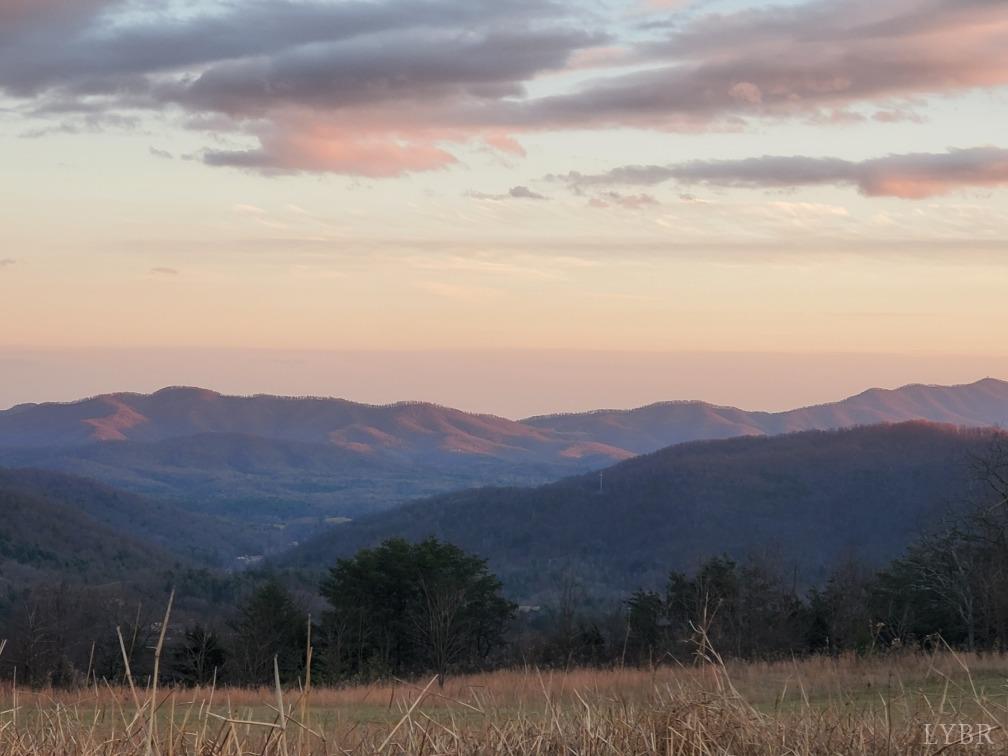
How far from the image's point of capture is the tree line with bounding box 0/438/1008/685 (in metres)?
33.2

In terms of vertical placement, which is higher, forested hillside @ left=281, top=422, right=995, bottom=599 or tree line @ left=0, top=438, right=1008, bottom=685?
tree line @ left=0, top=438, right=1008, bottom=685

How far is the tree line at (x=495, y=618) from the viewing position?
3319 centimetres

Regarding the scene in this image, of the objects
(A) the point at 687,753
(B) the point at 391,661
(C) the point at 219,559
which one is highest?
(A) the point at 687,753

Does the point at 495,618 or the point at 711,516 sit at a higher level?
the point at 495,618

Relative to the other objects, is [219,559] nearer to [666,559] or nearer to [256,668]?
[666,559]

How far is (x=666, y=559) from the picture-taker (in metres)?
150

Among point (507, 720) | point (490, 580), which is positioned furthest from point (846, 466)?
point (507, 720)

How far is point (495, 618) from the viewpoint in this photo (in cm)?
4984

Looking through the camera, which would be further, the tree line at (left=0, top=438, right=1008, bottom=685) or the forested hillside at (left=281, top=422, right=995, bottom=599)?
the forested hillside at (left=281, top=422, right=995, bottom=599)

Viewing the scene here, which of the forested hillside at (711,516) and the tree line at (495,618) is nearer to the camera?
the tree line at (495,618)

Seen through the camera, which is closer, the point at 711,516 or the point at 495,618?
the point at 495,618

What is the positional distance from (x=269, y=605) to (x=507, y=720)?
38411 mm

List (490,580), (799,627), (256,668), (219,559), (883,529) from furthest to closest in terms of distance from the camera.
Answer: (219,559) → (883,529) → (490,580) → (799,627) → (256,668)

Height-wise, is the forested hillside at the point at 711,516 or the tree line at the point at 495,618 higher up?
the tree line at the point at 495,618
